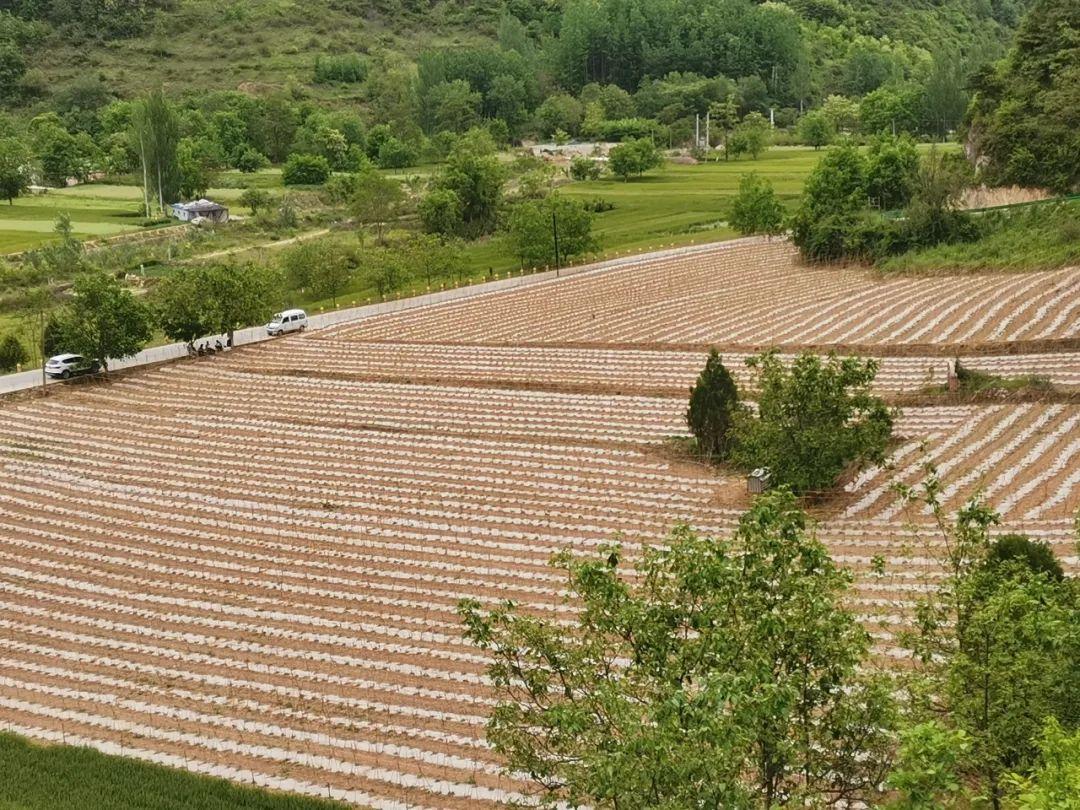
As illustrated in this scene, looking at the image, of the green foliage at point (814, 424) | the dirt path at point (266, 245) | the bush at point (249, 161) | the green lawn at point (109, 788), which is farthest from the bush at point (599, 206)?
the green lawn at point (109, 788)

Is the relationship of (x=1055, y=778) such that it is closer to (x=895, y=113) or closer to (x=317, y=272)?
(x=317, y=272)

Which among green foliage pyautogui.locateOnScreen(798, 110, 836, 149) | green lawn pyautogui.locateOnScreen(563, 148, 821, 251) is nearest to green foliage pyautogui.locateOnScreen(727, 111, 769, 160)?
green lawn pyautogui.locateOnScreen(563, 148, 821, 251)

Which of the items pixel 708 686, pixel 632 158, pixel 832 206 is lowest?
pixel 708 686

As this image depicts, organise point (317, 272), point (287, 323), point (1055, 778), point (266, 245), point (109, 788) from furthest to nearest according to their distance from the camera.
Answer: point (266, 245) → point (317, 272) → point (287, 323) → point (109, 788) → point (1055, 778)

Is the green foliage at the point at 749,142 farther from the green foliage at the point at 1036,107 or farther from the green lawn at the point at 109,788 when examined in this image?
the green lawn at the point at 109,788

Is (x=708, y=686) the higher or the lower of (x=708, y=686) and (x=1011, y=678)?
the higher

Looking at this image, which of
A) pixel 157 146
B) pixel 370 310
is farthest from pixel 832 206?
pixel 157 146
